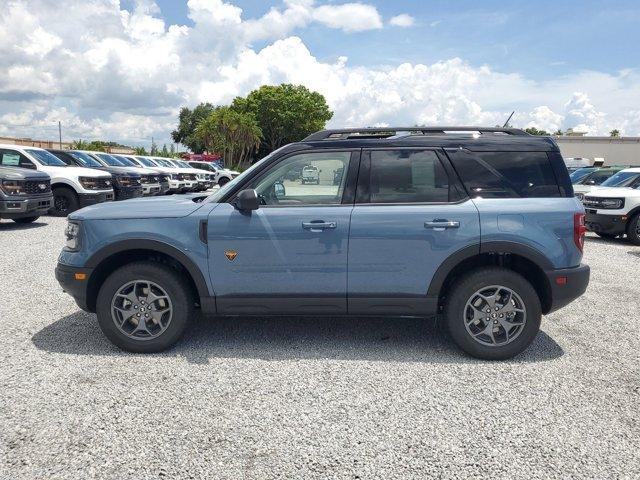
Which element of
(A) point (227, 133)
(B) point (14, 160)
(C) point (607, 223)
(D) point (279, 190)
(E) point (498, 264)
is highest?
(A) point (227, 133)

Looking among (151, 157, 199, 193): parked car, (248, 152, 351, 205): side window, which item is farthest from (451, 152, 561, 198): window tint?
(151, 157, 199, 193): parked car

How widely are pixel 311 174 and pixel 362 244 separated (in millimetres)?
752

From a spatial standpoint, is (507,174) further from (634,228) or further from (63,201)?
(63,201)

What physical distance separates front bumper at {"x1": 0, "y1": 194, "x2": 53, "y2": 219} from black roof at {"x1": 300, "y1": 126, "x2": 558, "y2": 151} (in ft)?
27.6

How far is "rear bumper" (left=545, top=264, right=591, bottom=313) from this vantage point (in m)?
3.85

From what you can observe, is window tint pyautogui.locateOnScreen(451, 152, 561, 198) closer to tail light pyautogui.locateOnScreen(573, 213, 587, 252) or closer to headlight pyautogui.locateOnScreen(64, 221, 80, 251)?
tail light pyautogui.locateOnScreen(573, 213, 587, 252)

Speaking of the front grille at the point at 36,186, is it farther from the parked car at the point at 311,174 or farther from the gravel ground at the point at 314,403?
the parked car at the point at 311,174

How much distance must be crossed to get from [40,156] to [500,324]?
42.8ft

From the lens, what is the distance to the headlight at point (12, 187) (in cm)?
992

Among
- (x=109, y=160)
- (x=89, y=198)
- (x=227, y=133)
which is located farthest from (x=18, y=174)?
(x=227, y=133)

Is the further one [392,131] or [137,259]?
[392,131]

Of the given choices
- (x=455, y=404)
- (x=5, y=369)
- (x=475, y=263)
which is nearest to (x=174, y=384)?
(x=5, y=369)

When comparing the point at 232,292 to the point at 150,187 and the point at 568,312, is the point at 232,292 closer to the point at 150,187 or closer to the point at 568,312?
the point at 568,312

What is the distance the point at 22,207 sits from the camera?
397 inches
